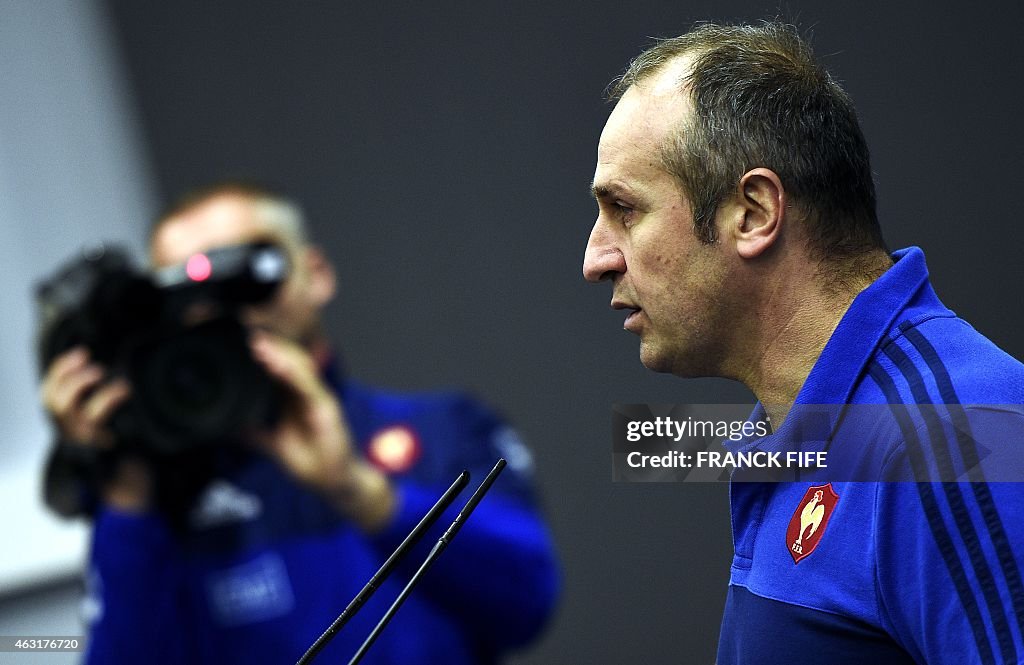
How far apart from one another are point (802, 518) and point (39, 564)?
220 centimetres

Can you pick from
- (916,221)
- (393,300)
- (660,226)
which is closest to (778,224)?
(660,226)

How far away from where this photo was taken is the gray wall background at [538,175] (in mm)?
1995

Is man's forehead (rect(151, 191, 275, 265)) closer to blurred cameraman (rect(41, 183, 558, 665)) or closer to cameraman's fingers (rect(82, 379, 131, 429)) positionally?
blurred cameraman (rect(41, 183, 558, 665))

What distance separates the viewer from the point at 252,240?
198 cm

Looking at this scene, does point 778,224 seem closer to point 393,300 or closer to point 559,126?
point 559,126

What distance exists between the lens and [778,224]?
34.9 inches

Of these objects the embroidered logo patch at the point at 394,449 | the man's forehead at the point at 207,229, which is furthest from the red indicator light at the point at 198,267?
the embroidered logo patch at the point at 394,449

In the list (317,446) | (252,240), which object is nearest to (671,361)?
(317,446)

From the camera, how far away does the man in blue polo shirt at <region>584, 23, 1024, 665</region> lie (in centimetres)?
73

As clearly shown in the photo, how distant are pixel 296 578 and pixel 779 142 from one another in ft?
3.73

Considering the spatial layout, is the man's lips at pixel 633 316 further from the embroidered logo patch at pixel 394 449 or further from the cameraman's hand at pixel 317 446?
the embroidered logo patch at pixel 394 449

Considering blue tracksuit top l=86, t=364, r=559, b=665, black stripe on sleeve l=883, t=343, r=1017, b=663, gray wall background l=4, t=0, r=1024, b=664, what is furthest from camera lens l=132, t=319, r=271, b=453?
black stripe on sleeve l=883, t=343, r=1017, b=663

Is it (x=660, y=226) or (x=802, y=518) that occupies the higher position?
(x=660, y=226)

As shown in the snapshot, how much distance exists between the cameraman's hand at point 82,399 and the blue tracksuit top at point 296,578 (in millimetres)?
109
